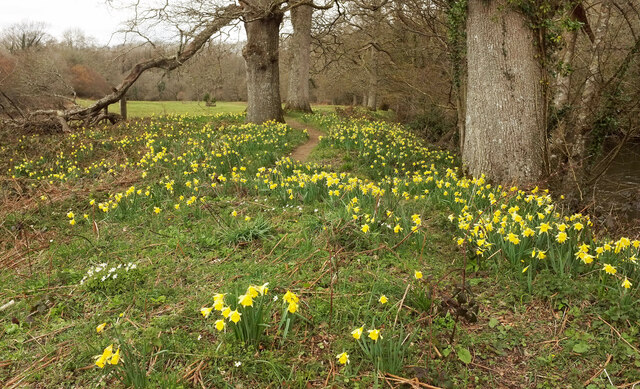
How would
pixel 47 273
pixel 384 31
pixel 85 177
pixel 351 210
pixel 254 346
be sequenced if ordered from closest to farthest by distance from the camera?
pixel 254 346 < pixel 47 273 < pixel 351 210 < pixel 85 177 < pixel 384 31

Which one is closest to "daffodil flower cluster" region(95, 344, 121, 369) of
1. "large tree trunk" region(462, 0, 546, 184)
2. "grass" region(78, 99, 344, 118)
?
"large tree trunk" region(462, 0, 546, 184)

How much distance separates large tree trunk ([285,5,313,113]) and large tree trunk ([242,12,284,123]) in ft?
16.2

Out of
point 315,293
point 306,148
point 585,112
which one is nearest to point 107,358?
point 315,293

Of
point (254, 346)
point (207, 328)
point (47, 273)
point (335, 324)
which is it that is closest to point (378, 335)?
point (335, 324)

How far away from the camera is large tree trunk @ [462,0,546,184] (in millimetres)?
5648

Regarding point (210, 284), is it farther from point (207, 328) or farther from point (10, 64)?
point (10, 64)

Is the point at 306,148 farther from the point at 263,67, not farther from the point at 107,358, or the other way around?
the point at 107,358

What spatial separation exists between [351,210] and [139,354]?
2.26 metres

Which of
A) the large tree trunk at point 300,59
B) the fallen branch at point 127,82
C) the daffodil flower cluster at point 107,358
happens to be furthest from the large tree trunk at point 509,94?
the large tree trunk at point 300,59

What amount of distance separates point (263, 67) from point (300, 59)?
5.89m

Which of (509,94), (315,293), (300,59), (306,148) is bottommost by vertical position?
(315,293)

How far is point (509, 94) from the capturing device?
569cm

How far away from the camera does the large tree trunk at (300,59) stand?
17344 mm

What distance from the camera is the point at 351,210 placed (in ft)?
13.0
